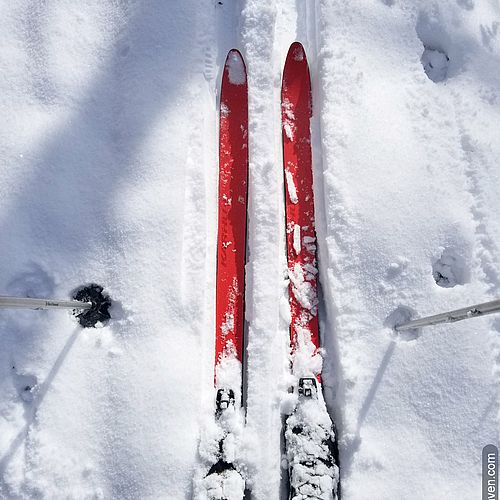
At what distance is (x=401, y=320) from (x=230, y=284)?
95 cm

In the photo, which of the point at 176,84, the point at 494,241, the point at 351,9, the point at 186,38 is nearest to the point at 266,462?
the point at 494,241

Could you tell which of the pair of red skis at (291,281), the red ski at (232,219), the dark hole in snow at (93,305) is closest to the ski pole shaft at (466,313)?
the pair of red skis at (291,281)

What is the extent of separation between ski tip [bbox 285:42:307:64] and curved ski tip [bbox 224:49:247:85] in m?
0.29

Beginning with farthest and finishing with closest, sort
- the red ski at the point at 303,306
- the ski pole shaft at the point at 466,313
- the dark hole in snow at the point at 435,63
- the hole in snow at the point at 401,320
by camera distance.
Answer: the dark hole in snow at the point at 435,63
the hole in snow at the point at 401,320
the red ski at the point at 303,306
the ski pole shaft at the point at 466,313

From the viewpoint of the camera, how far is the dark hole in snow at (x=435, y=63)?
9.53 feet

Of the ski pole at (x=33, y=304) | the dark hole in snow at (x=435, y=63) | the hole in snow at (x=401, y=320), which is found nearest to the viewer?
the ski pole at (x=33, y=304)

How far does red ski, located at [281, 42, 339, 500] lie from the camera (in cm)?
241

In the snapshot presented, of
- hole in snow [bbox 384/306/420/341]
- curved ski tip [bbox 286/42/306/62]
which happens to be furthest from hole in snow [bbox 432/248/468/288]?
curved ski tip [bbox 286/42/306/62]

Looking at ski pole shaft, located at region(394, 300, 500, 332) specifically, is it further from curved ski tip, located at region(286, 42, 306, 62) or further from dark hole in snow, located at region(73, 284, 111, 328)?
curved ski tip, located at region(286, 42, 306, 62)

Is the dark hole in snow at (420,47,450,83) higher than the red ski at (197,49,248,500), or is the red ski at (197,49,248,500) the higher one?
the dark hole in snow at (420,47,450,83)

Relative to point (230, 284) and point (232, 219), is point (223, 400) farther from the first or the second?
point (232, 219)

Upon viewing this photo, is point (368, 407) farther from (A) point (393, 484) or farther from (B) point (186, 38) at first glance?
(B) point (186, 38)

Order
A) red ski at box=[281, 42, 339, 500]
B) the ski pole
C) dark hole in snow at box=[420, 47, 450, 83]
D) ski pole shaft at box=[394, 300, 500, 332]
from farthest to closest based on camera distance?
dark hole in snow at box=[420, 47, 450, 83] → red ski at box=[281, 42, 339, 500] → the ski pole → ski pole shaft at box=[394, 300, 500, 332]

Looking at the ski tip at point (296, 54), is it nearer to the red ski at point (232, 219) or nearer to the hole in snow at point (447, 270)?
the red ski at point (232, 219)
